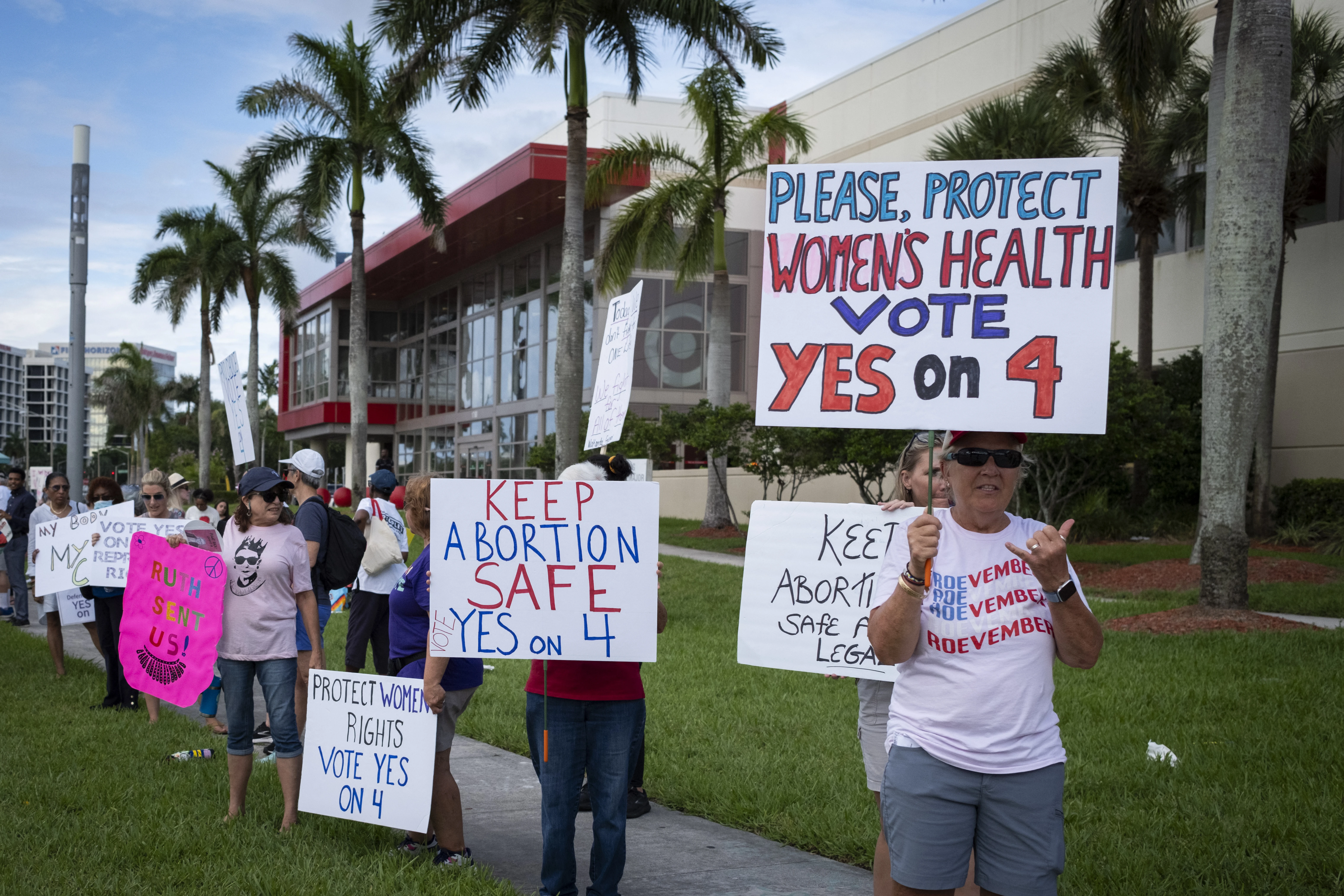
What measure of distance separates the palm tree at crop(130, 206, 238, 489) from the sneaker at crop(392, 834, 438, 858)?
115 ft

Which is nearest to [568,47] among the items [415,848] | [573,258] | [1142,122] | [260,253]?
[573,258]

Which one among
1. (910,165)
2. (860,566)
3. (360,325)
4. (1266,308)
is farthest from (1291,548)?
(360,325)

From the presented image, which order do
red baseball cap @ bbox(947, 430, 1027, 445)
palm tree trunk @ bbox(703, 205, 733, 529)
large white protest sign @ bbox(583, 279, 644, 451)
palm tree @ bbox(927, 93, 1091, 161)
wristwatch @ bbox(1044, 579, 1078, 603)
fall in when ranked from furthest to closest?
palm tree trunk @ bbox(703, 205, 733, 529)
palm tree @ bbox(927, 93, 1091, 161)
large white protest sign @ bbox(583, 279, 644, 451)
red baseball cap @ bbox(947, 430, 1027, 445)
wristwatch @ bbox(1044, 579, 1078, 603)

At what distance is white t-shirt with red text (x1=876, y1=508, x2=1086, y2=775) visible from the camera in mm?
2916

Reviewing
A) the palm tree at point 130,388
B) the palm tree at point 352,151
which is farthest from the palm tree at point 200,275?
the palm tree at point 130,388

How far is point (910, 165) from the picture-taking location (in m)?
3.52

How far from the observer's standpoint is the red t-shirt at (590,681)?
4184 millimetres

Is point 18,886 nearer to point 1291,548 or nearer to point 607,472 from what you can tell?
point 607,472

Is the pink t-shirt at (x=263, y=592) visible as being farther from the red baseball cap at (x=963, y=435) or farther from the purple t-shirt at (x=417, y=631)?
the red baseball cap at (x=963, y=435)

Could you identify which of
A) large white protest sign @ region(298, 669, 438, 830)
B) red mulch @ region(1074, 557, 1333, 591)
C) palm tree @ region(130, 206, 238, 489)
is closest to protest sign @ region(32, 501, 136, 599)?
large white protest sign @ region(298, 669, 438, 830)

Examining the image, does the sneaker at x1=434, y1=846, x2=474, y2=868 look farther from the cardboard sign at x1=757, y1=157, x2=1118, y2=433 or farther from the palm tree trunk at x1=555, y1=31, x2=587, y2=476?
the palm tree trunk at x1=555, y1=31, x2=587, y2=476

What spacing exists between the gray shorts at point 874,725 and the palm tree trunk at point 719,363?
2013 cm

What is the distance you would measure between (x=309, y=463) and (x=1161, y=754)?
204 inches

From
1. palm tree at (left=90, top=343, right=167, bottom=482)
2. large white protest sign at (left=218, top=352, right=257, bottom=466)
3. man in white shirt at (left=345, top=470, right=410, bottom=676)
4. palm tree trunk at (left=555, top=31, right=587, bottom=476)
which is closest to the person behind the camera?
man in white shirt at (left=345, top=470, right=410, bottom=676)
